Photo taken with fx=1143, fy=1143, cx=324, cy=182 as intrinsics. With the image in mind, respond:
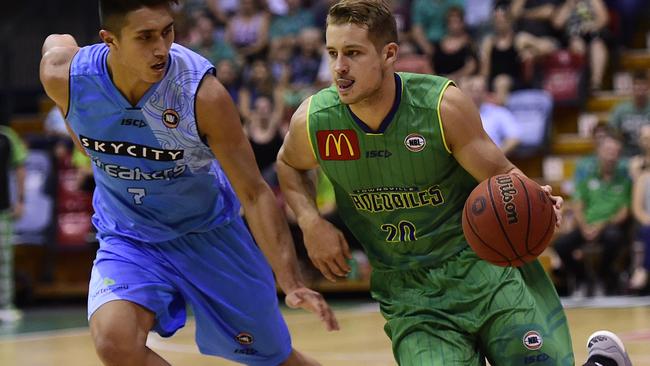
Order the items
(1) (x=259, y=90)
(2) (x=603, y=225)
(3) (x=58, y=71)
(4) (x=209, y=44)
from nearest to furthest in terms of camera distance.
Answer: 1. (3) (x=58, y=71)
2. (2) (x=603, y=225)
3. (1) (x=259, y=90)
4. (4) (x=209, y=44)

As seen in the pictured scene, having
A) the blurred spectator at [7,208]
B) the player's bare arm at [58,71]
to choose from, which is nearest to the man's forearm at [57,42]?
the player's bare arm at [58,71]

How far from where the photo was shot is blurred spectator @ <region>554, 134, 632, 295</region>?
451 inches

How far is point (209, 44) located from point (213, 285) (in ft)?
33.7

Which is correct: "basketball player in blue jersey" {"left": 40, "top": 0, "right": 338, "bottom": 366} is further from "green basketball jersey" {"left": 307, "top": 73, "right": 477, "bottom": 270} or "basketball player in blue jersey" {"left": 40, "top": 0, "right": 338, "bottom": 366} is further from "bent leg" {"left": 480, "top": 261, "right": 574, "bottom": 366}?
"bent leg" {"left": 480, "top": 261, "right": 574, "bottom": 366}

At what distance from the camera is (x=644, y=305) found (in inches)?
418

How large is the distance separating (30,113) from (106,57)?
1282 centimetres

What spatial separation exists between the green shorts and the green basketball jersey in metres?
0.10

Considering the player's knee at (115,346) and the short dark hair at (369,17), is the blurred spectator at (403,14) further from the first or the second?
the player's knee at (115,346)

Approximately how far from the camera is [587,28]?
43.1 feet

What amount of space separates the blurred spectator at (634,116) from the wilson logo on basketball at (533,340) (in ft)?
25.7

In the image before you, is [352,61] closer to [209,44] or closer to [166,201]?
[166,201]

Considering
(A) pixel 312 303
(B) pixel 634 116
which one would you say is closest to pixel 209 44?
(B) pixel 634 116

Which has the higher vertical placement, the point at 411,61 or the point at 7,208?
the point at 411,61

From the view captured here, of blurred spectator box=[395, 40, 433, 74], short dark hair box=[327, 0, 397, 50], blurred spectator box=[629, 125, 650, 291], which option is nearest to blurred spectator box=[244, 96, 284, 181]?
blurred spectator box=[395, 40, 433, 74]
